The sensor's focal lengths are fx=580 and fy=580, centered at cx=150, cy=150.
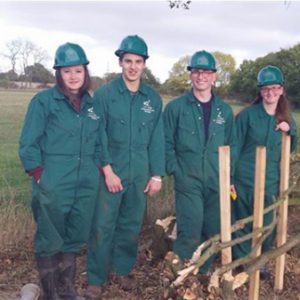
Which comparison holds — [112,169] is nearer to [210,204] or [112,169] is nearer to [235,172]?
[210,204]

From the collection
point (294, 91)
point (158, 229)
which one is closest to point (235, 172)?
point (158, 229)

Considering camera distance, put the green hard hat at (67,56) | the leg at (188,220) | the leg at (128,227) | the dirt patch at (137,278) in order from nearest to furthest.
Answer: the green hard hat at (67,56), the leg at (128,227), the leg at (188,220), the dirt patch at (137,278)

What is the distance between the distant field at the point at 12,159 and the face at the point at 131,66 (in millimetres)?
2201

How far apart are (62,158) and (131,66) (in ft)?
2.97

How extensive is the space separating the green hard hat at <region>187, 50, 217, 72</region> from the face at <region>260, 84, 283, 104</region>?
0.58 m

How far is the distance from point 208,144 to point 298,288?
1.56m

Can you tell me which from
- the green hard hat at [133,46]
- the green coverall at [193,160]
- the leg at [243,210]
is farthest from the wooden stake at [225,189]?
the leg at [243,210]

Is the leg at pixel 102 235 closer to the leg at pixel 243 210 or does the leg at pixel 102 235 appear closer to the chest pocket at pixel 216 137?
the chest pocket at pixel 216 137

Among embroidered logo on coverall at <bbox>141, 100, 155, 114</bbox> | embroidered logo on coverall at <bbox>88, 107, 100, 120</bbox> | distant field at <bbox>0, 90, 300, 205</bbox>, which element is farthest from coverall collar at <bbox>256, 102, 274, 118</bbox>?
distant field at <bbox>0, 90, 300, 205</bbox>

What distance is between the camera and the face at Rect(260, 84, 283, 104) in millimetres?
4922

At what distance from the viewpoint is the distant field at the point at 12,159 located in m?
7.16

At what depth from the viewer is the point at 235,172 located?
510cm

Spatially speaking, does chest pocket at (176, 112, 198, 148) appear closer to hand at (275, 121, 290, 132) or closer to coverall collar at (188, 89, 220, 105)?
coverall collar at (188, 89, 220, 105)

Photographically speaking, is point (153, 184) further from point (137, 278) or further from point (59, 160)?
point (137, 278)
